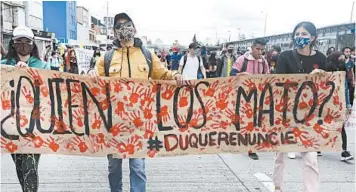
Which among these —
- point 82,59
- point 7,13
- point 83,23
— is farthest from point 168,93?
point 83,23

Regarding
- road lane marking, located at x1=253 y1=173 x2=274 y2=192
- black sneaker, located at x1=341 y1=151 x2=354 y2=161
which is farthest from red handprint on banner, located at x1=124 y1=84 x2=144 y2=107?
black sneaker, located at x1=341 y1=151 x2=354 y2=161

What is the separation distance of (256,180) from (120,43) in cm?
241

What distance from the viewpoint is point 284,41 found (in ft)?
91.6

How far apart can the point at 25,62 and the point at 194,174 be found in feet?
Answer: 8.20

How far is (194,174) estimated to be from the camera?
5.16 metres

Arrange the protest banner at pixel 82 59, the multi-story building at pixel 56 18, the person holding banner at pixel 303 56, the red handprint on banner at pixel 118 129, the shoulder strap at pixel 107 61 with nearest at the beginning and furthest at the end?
1. the red handprint on banner at pixel 118 129
2. the shoulder strap at pixel 107 61
3. the person holding banner at pixel 303 56
4. the protest banner at pixel 82 59
5. the multi-story building at pixel 56 18

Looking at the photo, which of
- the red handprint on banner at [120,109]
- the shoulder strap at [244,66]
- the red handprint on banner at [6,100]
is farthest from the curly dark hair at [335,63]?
the red handprint on banner at [6,100]

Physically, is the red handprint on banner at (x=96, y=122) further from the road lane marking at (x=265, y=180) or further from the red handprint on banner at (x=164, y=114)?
the road lane marking at (x=265, y=180)

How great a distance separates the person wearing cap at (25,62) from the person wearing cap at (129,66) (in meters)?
0.56

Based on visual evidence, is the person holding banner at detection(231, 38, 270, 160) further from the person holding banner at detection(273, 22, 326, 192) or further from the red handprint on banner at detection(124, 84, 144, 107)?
the red handprint on banner at detection(124, 84, 144, 107)

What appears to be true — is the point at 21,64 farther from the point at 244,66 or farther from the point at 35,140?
the point at 244,66

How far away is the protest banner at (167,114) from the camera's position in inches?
139

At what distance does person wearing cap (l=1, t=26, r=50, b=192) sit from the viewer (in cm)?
358

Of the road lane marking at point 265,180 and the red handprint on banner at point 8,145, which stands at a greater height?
the red handprint on banner at point 8,145
